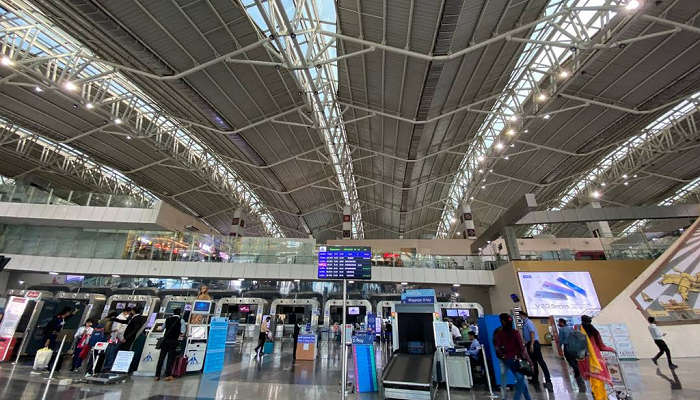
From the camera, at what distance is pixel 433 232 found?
1815 inches

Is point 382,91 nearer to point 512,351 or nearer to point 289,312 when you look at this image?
point 512,351

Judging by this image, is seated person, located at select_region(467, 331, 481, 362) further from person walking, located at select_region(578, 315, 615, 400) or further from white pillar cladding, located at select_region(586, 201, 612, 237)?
white pillar cladding, located at select_region(586, 201, 612, 237)

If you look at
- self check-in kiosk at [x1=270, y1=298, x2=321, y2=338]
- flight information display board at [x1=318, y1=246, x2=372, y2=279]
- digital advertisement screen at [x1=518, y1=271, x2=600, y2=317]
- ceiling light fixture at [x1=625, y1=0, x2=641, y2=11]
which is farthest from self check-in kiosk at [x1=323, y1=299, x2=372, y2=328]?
ceiling light fixture at [x1=625, y1=0, x2=641, y2=11]

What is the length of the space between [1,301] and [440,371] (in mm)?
18397

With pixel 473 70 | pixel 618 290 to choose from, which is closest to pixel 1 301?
pixel 473 70

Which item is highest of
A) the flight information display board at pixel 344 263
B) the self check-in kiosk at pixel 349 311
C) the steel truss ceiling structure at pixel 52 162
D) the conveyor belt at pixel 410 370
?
the steel truss ceiling structure at pixel 52 162

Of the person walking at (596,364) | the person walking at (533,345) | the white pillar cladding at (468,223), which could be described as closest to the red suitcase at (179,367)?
the person walking at (533,345)

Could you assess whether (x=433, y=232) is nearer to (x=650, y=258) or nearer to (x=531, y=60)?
(x=650, y=258)

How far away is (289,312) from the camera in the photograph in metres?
21.0

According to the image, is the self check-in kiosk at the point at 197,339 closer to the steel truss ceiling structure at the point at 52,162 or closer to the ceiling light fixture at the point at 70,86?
the ceiling light fixture at the point at 70,86

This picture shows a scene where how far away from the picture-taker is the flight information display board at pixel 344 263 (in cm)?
673

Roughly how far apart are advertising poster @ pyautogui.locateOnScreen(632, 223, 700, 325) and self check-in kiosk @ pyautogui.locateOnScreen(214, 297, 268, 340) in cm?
1949

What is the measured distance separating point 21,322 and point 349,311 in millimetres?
15793

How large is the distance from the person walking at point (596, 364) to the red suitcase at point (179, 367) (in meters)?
9.02
